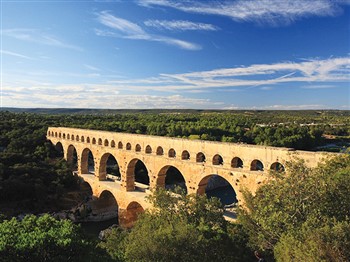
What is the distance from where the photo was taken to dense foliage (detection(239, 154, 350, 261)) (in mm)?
8328

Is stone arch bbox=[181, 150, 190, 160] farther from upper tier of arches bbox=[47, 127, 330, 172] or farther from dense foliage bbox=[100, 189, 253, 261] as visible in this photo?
dense foliage bbox=[100, 189, 253, 261]

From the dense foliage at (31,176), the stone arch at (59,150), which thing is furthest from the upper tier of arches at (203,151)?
the stone arch at (59,150)

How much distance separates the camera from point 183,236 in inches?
428

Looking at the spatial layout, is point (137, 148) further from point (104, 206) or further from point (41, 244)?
point (41, 244)

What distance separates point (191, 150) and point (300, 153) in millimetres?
7349

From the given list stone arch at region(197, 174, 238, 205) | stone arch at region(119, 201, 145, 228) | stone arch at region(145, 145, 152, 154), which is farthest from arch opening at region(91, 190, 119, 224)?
stone arch at region(197, 174, 238, 205)

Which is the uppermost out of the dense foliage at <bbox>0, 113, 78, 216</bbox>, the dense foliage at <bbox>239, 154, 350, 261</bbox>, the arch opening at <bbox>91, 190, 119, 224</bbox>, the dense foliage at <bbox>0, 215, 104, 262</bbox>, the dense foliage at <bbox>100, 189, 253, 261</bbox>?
the dense foliage at <bbox>239, 154, 350, 261</bbox>

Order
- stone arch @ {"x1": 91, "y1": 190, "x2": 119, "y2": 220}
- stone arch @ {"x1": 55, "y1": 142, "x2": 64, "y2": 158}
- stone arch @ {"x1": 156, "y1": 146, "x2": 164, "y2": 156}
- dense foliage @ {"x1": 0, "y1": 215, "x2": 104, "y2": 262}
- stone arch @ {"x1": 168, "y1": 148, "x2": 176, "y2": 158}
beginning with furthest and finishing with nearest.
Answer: stone arch @ {"x1": 55, "y1": 142, "x2": 64, "y2": 158}
stone arch @ {"x1": 91, "y1": 190, "x2": 119, "y2": 220}
stone arch @ {"x1": 156, "y1": 146, "x2": 164, "y2": 156}
stone arch @ {"x1": 168, "y1": 148, "x2": 176, "y2": 158}
dense foliage @ {"x1": 0, "y1": 215, "x2": 104, "y2": 262}

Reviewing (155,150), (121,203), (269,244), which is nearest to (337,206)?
(269,244)

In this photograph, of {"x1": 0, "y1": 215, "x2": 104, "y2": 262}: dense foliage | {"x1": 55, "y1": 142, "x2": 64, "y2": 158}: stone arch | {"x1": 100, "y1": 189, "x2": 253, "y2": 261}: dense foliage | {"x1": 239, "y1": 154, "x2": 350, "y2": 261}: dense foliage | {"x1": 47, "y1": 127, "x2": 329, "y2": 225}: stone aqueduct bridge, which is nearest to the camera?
{"x1": 0, "y1": 215, "x2": 104, "y2": 262}: dense foliage

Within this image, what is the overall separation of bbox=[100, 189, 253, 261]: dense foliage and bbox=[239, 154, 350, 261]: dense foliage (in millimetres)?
1100

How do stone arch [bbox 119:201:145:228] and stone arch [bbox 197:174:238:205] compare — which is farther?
stone arch [bbox 197:174:238:205]

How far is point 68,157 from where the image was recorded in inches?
1485

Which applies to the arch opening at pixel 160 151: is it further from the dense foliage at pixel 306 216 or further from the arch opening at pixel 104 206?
the dense foliage at pixel 306 216
